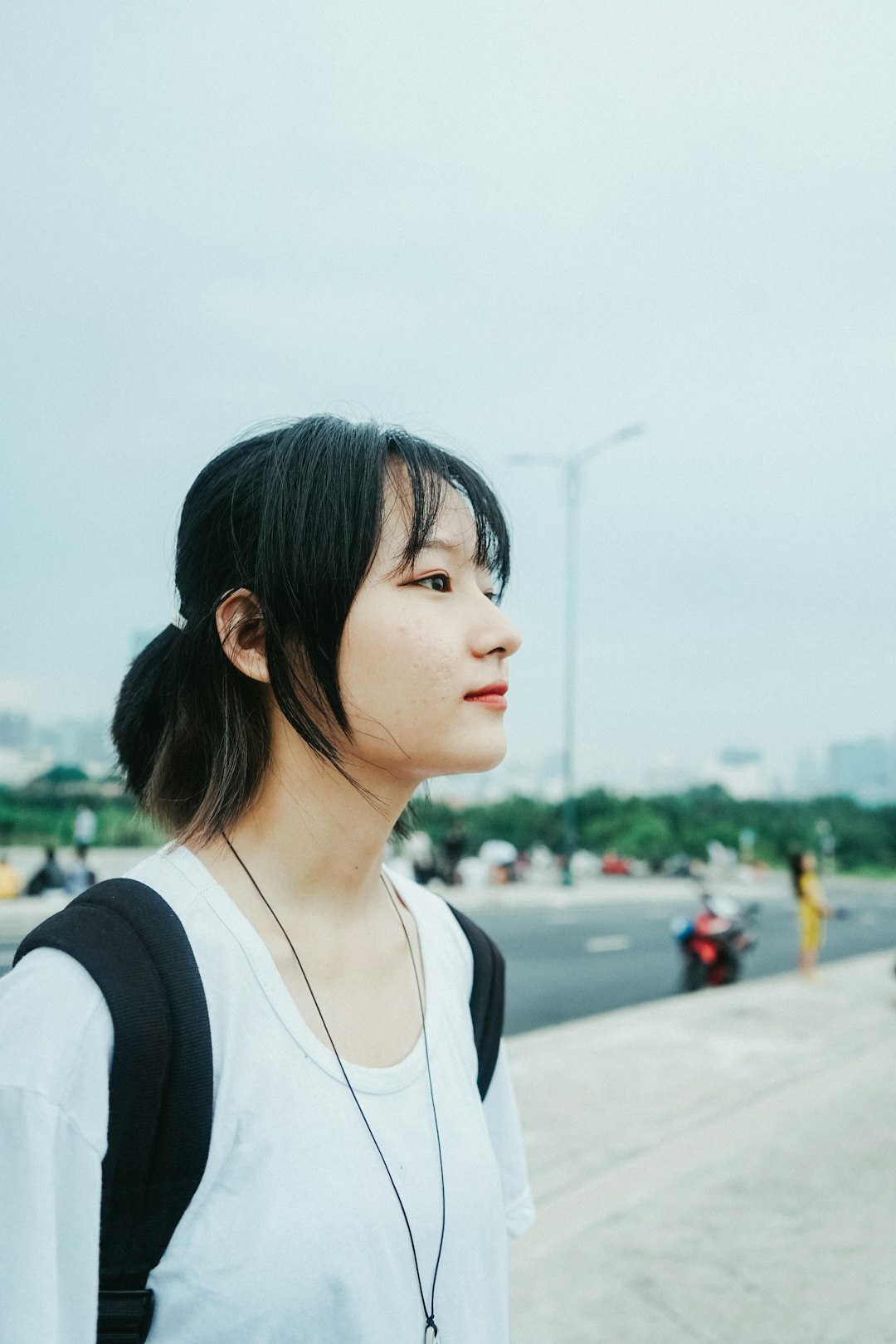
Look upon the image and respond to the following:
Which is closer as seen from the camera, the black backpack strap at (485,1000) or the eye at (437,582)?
the eye at (437,582)

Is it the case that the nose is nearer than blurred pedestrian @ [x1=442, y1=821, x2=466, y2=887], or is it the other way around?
→ the nose

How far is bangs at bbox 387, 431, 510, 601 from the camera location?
1.31 meters

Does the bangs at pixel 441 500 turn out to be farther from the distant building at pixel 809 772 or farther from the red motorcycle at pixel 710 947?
the distant building at pixel 809 772

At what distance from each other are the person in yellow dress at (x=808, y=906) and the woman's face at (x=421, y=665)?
32.6 ft

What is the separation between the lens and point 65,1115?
99 centimetres

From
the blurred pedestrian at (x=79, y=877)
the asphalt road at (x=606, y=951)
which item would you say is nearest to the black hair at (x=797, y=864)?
the asphalt road at (x=606, y=951)

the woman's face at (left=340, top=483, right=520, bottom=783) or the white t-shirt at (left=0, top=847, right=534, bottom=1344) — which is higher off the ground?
the woman's face at (left=340, top=483, right=520, bottom=783)

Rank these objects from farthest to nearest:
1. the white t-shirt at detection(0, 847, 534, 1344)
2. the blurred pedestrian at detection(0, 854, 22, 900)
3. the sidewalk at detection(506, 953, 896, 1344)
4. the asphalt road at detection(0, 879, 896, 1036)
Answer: the blurred pedestrian at detection(0, 854, 22, 900) → the asphalt road at detection(0, 879, 896, 1036) → the sidewalk at detection(506, 953, 896, 1344) → the white t-shirt at detection(0, 847, 534, 1344)

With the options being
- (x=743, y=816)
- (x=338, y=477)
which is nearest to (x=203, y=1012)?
(x=338, y=477)

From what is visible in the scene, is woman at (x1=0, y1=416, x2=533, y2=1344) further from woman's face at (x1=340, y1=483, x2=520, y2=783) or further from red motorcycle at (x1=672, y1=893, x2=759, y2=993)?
red motorcycle at (x1=672, y1=893, x2=759, y2=993)

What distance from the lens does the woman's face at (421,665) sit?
1.27m

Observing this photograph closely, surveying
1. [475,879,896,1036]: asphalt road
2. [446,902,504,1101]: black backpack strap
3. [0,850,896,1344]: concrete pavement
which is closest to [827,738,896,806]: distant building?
[475,879,896,1036]: asphalt road

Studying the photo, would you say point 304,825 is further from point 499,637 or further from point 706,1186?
point 706,1186

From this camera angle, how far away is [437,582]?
4.36ft
